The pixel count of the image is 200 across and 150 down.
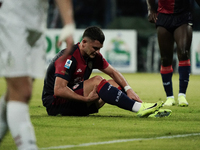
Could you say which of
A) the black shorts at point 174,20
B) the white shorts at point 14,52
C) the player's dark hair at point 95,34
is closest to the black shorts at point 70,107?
the player's dark hair at point 95,34

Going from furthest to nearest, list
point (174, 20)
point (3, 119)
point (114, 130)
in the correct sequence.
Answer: point (174, 20), point (114, 130), point (3, 119)

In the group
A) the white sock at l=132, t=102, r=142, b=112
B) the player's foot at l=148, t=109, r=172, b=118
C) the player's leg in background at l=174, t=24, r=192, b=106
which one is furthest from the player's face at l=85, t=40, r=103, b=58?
the player's leg in background at l=174, t=24, r=192, b=106

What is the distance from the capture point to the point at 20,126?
266cm

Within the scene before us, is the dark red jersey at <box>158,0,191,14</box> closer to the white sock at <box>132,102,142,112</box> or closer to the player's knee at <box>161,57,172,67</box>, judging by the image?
the player's knee at <box>161,57,172,67</box>

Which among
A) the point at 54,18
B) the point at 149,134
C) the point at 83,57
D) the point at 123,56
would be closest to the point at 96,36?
the point at 83,57

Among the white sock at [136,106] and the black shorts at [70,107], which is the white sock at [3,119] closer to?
the black shorts at [70,107]

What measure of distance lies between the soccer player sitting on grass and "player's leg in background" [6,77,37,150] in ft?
7.02

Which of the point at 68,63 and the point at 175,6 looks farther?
the point at 175,6

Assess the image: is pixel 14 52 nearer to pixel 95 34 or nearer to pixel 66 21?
pixel 66 21

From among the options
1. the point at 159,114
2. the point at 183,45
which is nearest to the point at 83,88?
the point at 159,114

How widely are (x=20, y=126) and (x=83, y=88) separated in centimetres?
241

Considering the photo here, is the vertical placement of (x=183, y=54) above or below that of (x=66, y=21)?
below

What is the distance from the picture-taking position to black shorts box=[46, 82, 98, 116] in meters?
5.10

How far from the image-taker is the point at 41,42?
113 inches
